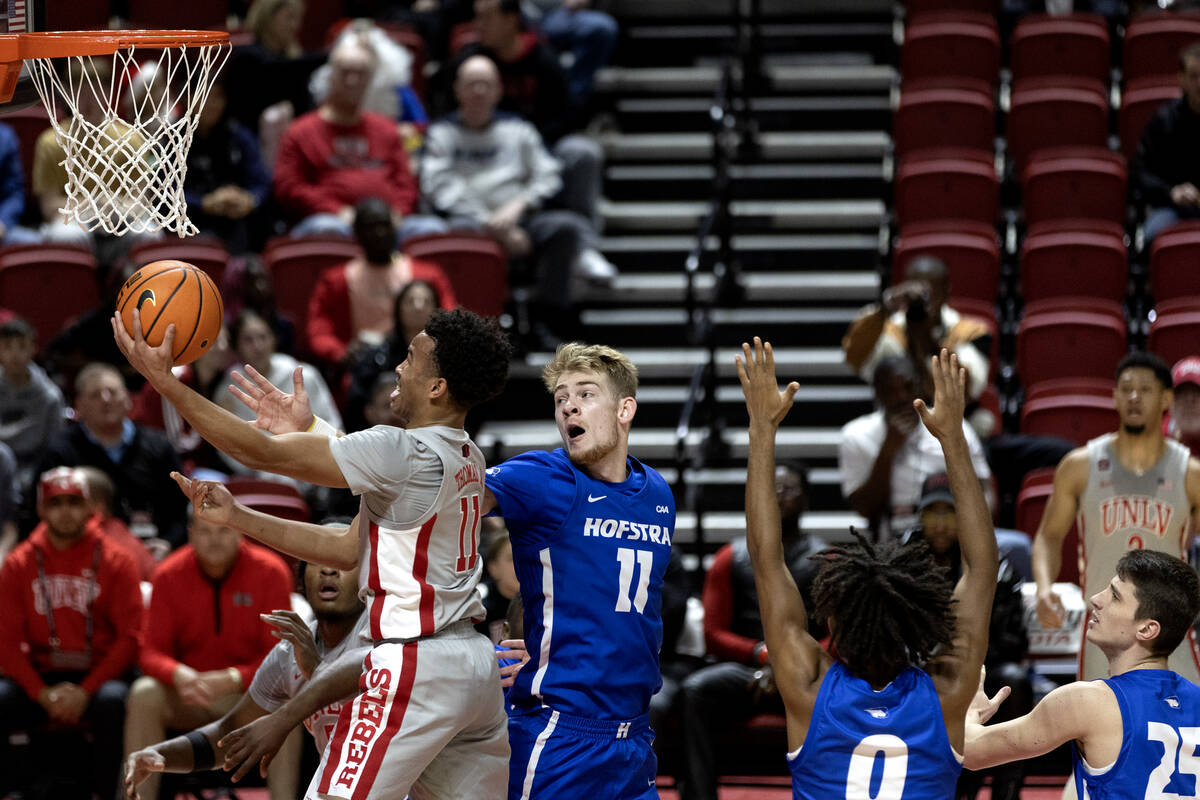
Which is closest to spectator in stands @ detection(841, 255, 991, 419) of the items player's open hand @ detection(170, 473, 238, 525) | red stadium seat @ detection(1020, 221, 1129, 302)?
red stadium seat @ detection(1020, 221, 1129, 302)

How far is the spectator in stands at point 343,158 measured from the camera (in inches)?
400

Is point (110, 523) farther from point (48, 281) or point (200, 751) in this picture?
point (200, 751)

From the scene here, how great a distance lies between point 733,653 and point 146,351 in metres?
3.91

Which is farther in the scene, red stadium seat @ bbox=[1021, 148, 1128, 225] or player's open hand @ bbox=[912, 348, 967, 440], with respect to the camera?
red stadium seat @ bbox=[1021, 148, 1128, 225]

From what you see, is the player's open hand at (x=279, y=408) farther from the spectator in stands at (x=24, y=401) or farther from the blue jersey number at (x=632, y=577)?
the spectator in stands at (x=24, y=401)

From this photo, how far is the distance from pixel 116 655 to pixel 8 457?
1431mm

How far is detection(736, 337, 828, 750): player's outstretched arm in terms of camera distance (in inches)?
162

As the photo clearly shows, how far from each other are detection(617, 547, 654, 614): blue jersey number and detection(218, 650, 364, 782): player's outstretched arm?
30.3 inches

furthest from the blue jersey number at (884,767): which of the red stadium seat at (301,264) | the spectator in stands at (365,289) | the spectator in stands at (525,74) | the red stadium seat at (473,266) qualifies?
the spectator in stands at (525,74)

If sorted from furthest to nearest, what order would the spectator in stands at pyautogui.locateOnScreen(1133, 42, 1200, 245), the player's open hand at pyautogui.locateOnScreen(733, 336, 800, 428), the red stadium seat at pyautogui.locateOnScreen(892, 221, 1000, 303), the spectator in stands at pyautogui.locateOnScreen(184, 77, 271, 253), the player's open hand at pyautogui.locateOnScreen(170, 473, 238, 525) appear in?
the spectator in stands at pyautogui.locateOnScreen(184, 77, 271, 253)
the spectator in stands at pyautogui.locateOnScreen(1133, 42, 1200, 245)
the red stadium seat at pyautogui.locateOnScreen(892, 221, 1000, 303)
the player's open hand at pyautogui.locateOnScreen(733, 336, 800, 428)
the player's open hand at pyautogui.locateOnScreen(170, 473, 238, 525)

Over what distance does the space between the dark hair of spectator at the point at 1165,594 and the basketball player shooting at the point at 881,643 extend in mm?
399

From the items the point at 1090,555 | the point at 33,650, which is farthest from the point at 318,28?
the point at 1090,555

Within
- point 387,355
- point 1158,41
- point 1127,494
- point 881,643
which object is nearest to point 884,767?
point 881,643

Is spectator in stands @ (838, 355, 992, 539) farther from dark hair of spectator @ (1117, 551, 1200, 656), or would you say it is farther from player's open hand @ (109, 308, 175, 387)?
player's open hand @ (109, 308, 175, 387)
